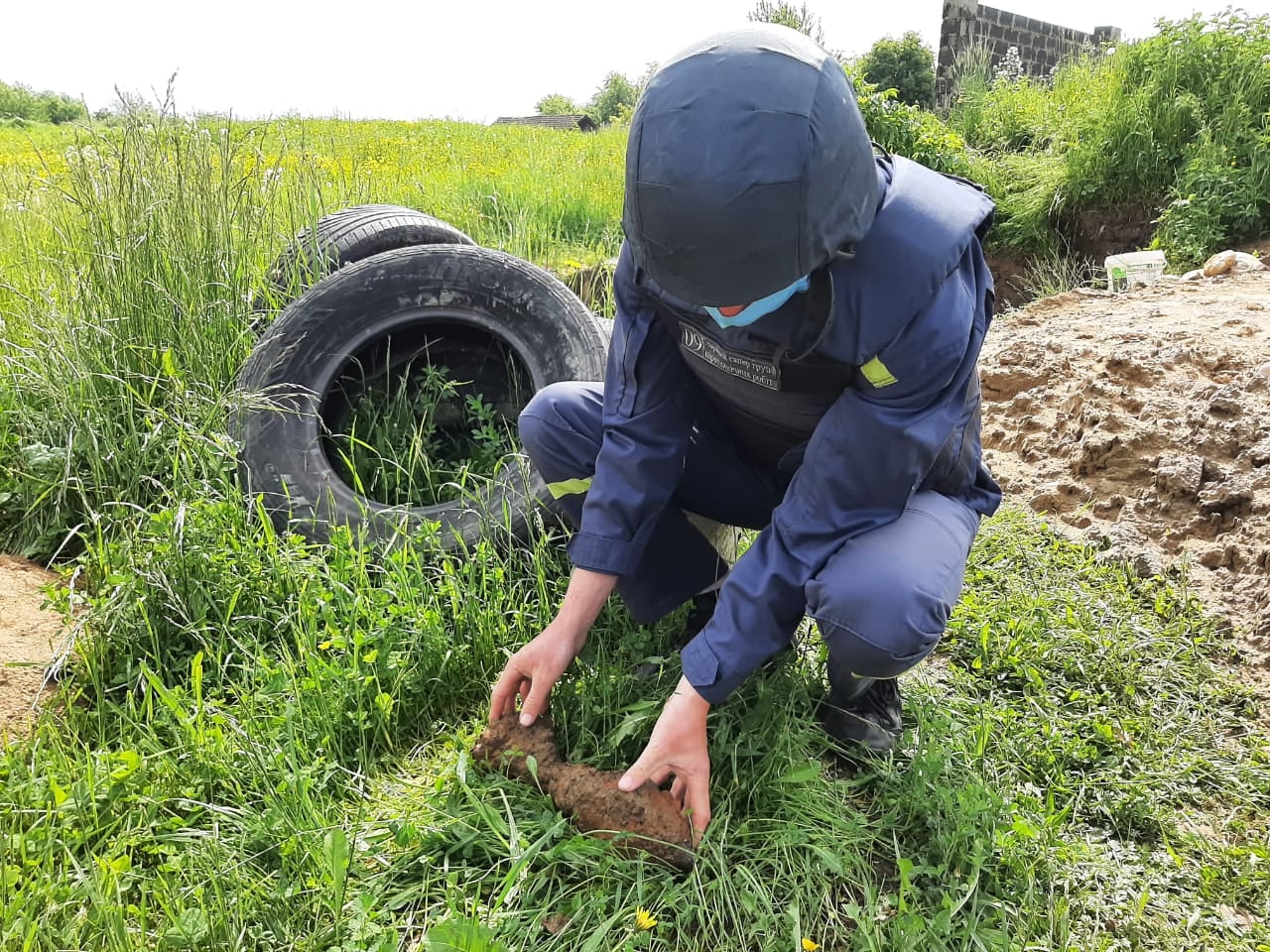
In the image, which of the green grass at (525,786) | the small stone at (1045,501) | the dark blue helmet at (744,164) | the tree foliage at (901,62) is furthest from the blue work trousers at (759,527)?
the tree foliage at (901,62)

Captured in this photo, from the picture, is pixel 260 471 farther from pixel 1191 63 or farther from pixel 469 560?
pixel 1191 63

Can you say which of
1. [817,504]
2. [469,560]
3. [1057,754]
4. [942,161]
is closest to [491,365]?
[469,560]

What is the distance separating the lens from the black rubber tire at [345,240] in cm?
344

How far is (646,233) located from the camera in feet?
4.34

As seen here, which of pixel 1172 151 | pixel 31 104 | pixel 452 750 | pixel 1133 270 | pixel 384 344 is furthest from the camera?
pixel 31 104

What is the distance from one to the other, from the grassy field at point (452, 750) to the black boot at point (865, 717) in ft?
0.19

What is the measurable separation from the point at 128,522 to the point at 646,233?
6.89 feet

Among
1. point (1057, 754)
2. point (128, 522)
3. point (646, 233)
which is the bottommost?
point (1057, 754)

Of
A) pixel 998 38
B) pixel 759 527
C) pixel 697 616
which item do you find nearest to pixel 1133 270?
pixel 759 527

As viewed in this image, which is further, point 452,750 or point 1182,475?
point 1182,475

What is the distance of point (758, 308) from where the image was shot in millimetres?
1525

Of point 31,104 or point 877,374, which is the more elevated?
point 31,104

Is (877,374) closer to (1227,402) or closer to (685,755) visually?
(685,755)

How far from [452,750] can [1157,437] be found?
2.79 m
